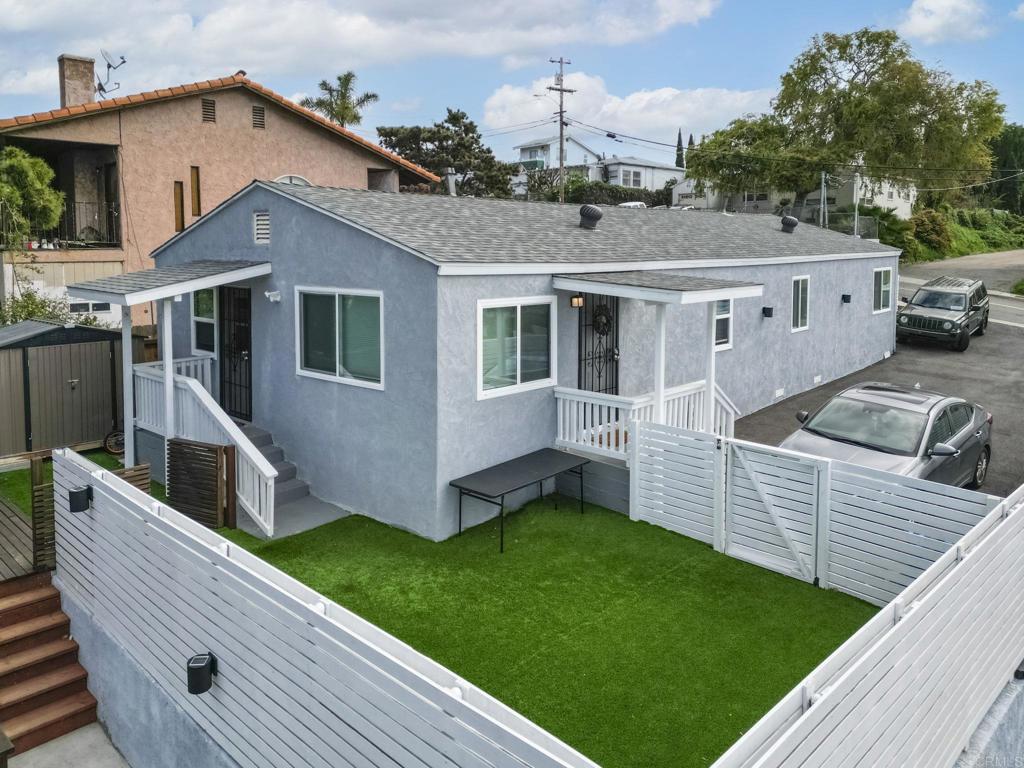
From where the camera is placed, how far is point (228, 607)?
5.17m

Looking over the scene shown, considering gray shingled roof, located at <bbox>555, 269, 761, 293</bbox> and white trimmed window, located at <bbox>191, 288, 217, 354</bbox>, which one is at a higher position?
gray shingled roof, located at <bbox>555, 269, 761, 293</bbox>

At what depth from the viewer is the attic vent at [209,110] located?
2252 centimetres

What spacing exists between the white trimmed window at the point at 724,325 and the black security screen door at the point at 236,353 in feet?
26.1

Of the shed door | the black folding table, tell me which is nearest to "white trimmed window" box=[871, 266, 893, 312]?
the black folding table

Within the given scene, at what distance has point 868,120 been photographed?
39.4 metres

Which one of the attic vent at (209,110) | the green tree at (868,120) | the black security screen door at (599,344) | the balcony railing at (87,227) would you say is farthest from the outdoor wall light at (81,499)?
the green tree at (868,120)

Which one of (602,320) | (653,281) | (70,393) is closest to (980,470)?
(653,281)

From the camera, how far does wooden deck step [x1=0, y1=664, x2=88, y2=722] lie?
23.1 ft

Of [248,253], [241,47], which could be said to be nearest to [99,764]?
[248,253]

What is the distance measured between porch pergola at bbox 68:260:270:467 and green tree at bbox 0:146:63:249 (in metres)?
8.18

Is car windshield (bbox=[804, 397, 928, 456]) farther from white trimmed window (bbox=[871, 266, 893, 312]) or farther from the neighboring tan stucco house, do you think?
the neighboring tan stucco house

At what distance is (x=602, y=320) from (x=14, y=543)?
25.9ft

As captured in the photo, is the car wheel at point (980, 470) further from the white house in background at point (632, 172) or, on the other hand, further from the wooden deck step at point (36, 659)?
the white house in background at point (632, 172)

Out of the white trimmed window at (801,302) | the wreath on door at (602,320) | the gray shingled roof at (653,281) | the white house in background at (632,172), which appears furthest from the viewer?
the white house in background at (632,172)
